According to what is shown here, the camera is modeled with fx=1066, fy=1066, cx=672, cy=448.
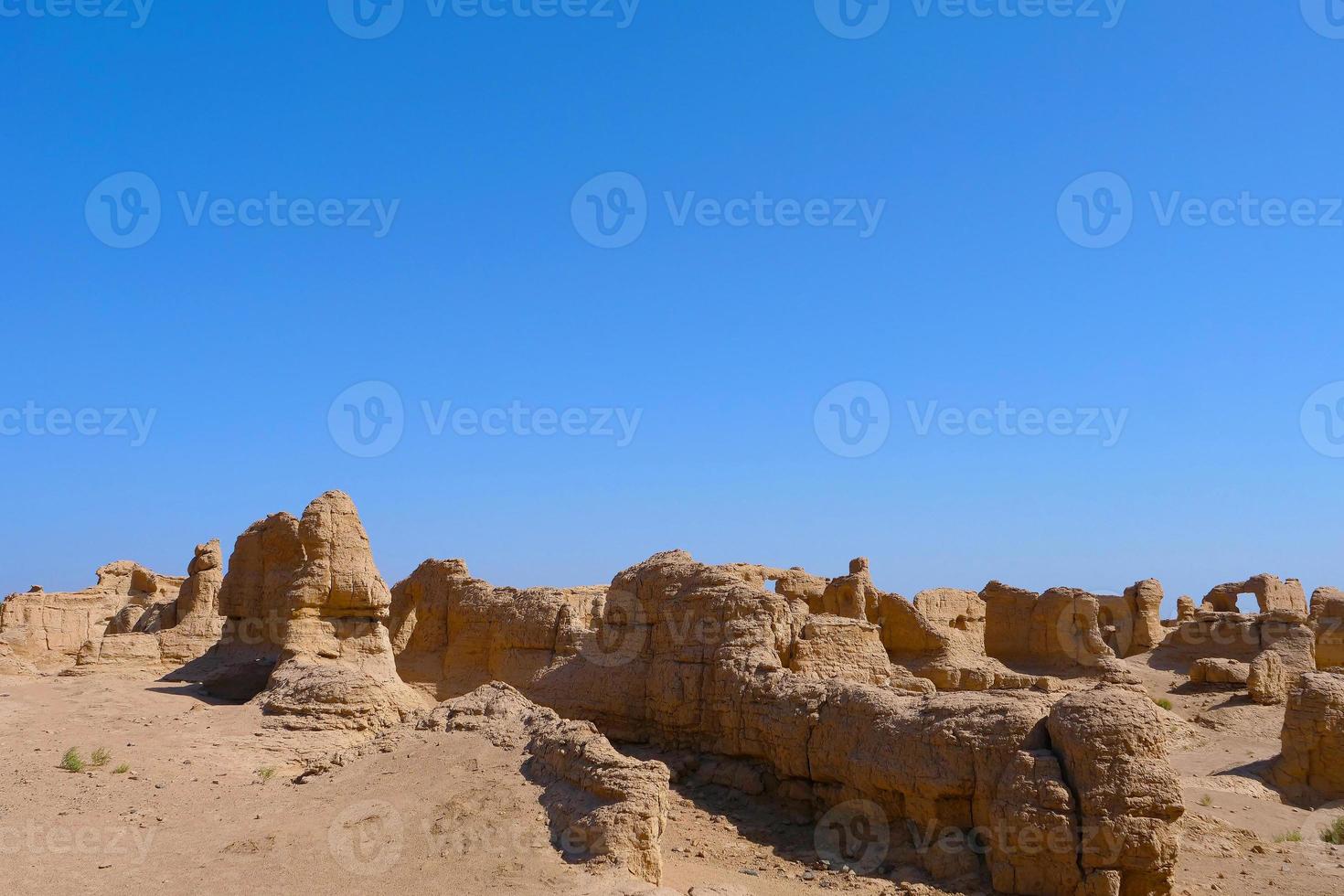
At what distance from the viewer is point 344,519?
16.6m

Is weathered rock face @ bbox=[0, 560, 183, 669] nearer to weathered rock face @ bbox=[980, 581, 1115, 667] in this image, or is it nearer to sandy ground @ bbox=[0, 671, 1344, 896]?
sandy ground @ bbox=[0, 671, 1344, 896]

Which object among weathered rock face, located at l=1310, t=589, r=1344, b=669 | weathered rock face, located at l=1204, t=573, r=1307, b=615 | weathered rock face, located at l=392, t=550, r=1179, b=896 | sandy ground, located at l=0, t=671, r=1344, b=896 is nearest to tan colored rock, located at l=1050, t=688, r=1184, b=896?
weathered rock face, located at l=392, t=550, r=1179, b=896

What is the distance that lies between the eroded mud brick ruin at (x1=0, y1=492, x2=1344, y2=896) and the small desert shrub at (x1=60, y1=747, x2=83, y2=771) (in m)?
2.02

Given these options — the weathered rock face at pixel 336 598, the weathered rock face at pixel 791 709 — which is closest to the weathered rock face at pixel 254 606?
the weathered rock face at pixel 336 598

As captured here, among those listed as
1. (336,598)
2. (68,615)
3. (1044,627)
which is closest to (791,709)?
(336,598)

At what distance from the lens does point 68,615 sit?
86.2 feet

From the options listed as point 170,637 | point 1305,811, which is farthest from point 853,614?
point 170,637

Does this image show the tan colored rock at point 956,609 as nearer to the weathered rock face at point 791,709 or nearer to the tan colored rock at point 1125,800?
the weathered rock face at point 791,709

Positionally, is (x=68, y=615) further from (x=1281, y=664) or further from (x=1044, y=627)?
(x=1281, y=664)

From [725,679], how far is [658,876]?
5.19 meters

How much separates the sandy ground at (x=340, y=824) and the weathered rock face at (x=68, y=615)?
11729 millimetres

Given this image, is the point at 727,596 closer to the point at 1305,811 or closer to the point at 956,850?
the point at 956,850

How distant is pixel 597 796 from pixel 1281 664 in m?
18.4

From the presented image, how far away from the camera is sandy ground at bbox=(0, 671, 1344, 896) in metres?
8.04
